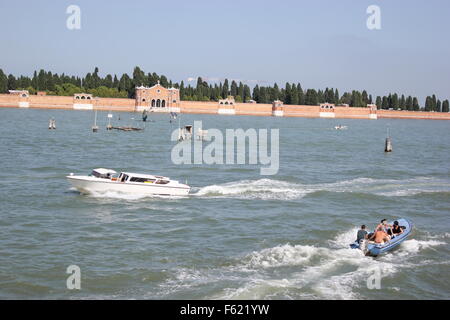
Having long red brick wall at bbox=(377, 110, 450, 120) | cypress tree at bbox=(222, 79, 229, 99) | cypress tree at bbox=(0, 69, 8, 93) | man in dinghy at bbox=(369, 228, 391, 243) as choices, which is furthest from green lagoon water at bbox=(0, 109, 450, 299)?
long red brick wall at bbox=(377, 110, 450, 120)

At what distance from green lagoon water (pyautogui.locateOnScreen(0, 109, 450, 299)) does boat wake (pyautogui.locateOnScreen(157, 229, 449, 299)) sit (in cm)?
2

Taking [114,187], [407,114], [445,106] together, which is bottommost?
[114,187]

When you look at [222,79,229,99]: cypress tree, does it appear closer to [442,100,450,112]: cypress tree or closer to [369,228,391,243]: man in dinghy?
[442,100,450,112]: cypress tree

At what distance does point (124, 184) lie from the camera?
18828 millimetres

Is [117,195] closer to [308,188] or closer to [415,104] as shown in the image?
[308,188]

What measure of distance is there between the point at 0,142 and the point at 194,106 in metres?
74.2

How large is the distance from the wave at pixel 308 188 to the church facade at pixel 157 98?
3198 inches

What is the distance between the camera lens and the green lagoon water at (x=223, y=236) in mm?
11039

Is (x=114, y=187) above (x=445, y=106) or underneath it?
underneath

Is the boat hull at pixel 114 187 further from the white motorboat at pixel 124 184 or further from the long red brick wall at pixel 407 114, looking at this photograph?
the long red brick wall at pixel 407 114

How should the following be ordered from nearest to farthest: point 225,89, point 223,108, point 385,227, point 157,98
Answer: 1. point 385,227
2. point 157,98
3. point 223,108
4. point 225,89

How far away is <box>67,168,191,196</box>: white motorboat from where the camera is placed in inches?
740

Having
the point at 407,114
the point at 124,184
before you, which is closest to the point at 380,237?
the point at 124,184

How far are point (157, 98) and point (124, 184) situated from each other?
8730cm
